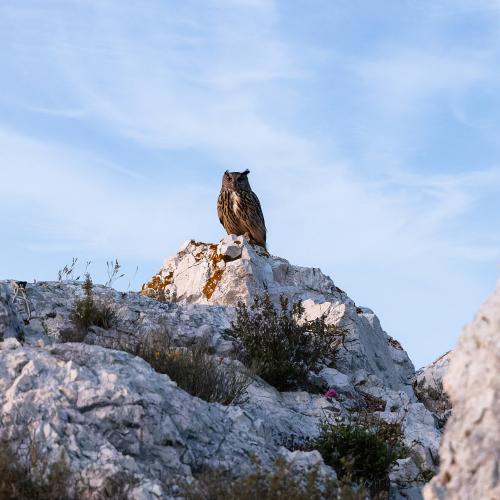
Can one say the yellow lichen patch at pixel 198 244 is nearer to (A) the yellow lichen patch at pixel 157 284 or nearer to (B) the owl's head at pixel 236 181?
(A) the yellow lichen patch at pixel 157 284

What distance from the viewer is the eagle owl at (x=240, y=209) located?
15.3 meters

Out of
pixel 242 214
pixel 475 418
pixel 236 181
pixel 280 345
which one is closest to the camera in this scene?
pixel 475 418

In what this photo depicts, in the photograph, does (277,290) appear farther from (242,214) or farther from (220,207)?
(220,207)

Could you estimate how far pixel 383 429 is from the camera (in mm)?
8000

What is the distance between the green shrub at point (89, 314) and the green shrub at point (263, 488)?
471 centimetres

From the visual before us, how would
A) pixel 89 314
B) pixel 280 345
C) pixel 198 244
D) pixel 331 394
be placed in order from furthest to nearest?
pixel 198 244 < pixel 89 314 < pixel 280 345 < pixel 331 394

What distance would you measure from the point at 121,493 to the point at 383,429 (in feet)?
11.3

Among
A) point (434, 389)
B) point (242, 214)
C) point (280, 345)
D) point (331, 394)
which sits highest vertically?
point (242, 214)

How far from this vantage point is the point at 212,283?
41.8 ft

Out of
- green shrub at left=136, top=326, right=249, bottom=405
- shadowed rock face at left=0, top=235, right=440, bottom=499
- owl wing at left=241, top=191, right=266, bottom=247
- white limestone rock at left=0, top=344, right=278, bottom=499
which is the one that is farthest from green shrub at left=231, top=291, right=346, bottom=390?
owl wing at left=241, top=191, right=266, bottom=247

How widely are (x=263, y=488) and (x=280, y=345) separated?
462 cm

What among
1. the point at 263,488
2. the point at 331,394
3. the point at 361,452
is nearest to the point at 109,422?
the point at 263,488

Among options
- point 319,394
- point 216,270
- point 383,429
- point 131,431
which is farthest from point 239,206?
point 131,431

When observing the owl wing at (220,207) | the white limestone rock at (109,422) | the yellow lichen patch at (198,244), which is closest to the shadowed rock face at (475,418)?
the white limestone rock at (109,422)
